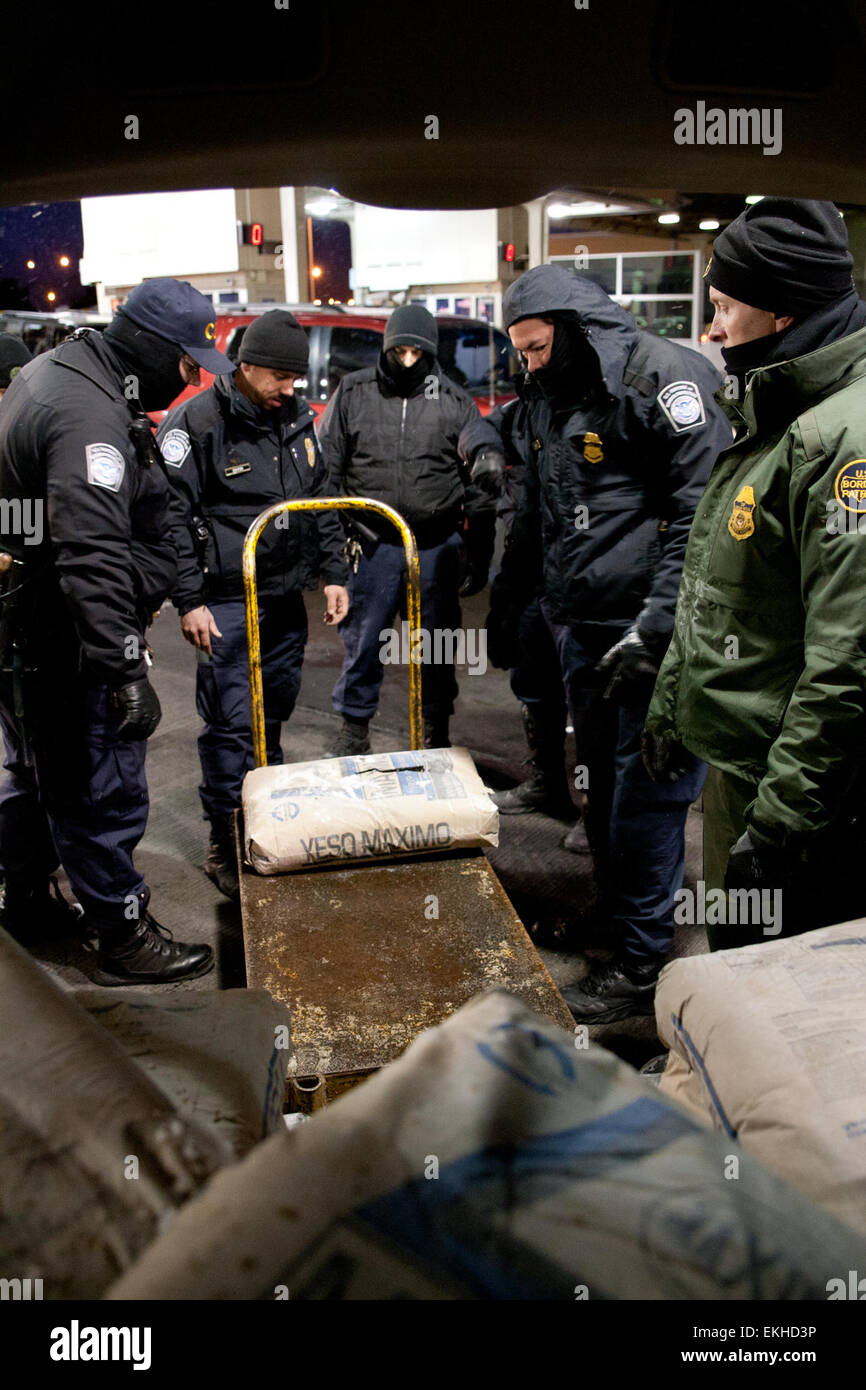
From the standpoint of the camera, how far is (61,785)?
2.90 meters

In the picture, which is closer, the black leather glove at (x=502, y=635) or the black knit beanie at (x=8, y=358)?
the black leather glove at (x=502, y=635)

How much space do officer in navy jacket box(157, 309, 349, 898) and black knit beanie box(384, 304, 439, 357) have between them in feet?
3.07

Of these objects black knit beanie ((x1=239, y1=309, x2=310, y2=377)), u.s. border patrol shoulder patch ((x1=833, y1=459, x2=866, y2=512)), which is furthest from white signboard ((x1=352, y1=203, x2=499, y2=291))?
u.s. border patrol shoulder patch ((x1=833, y1=459, x2=866, y2=512))

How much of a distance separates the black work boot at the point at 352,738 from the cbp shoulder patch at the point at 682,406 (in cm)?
244

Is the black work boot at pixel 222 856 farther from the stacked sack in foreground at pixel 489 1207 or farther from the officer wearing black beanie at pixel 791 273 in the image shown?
the stacked sack in foreground at pixel 489 1207

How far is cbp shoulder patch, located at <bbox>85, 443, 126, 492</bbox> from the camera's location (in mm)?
2613

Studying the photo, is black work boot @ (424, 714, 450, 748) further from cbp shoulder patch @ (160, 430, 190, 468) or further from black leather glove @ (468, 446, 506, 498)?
cbp shoulder patch @ (160, 430, 190, 468)

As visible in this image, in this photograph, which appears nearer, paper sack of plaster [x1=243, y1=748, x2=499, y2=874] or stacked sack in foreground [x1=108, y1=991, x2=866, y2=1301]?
stacked sack in foreground [x1=108, y1=991, x2=866, y2=1301]

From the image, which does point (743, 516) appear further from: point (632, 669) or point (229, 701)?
point (229, 701)

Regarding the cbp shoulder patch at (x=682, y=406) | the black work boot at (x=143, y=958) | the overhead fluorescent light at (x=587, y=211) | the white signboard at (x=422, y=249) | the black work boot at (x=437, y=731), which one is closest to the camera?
the cbp shoulder patch at (x=682, y=406)

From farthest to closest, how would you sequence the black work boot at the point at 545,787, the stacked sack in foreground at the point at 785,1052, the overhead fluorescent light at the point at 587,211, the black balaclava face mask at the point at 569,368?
the overhead fluorescent light at the point at 587,211, the black work boot at the point at 545,787, the black balaclava face mask at the point at 569,368, the stacked sack in foreground at the point at 785,1052

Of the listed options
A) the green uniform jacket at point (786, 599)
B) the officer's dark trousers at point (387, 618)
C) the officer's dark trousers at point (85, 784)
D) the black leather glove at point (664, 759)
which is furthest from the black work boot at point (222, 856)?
the green uniform jacket at point (786, 599)

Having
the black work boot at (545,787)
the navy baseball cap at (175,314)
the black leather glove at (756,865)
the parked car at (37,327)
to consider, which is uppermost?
the parked car at (37,327)

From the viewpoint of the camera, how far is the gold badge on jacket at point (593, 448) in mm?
2951
